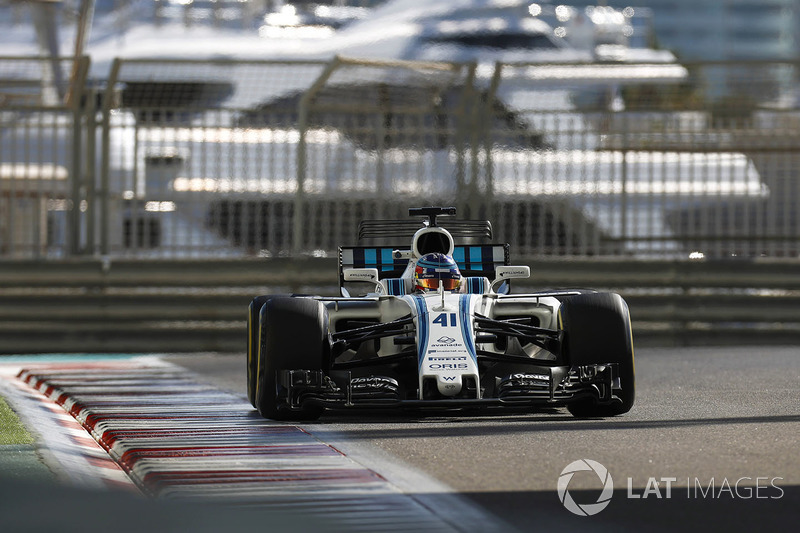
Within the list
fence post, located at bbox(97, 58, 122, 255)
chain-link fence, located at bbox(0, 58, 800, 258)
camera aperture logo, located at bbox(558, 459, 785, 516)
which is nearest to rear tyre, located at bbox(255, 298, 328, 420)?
camera aperture logo, located at bbox(558, 459, 785, 516)

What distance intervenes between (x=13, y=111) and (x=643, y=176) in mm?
6201

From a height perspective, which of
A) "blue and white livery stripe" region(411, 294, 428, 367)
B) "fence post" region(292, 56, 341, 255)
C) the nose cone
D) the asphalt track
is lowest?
the asphalt track

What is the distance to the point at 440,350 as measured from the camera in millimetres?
7945

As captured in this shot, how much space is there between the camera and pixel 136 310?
14508mm

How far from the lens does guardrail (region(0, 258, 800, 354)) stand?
14.5m

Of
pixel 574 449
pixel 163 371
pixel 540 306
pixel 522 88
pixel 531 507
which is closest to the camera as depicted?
pixel 531 507

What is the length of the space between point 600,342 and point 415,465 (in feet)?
7.83

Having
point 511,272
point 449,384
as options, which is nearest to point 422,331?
point 449,384

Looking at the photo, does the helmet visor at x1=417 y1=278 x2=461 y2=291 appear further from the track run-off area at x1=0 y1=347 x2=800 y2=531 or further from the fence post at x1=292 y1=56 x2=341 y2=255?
the fence post at x1=292 y1=56 x2=341 y2=255

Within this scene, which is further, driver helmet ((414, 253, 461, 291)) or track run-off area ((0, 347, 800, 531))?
driver helmet ((414, 253, 461, 291))

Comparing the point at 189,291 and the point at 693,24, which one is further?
the point at 693,24

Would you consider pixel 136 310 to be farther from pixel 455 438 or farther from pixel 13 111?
pixel 455 438

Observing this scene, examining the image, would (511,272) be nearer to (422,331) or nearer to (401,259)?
(401,259)

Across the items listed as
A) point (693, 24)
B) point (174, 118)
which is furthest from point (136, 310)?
point (693, 24)
